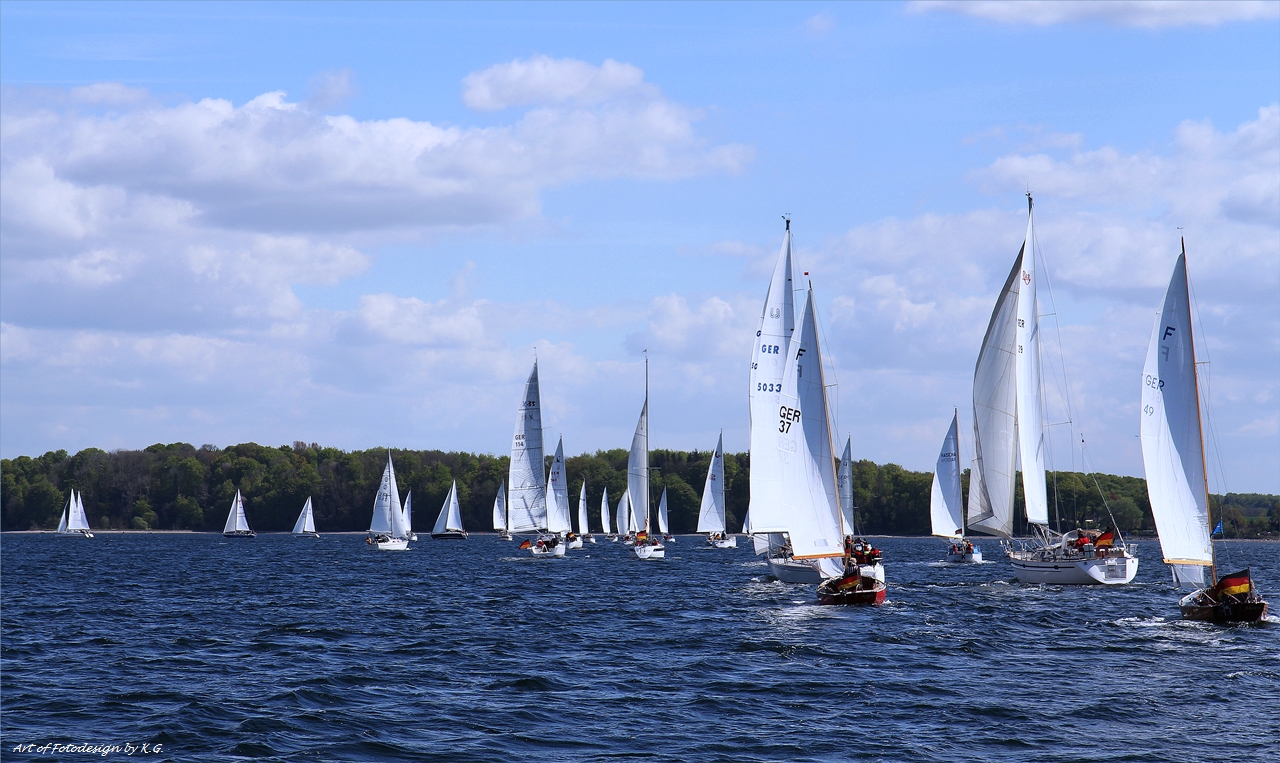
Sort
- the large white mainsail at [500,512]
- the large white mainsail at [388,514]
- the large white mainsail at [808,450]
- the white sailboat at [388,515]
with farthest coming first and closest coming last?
the large white mainsail at [500,512]
the large white mainsail at [388,514]
the white sailboat at [388,515]
the large white mainsail at [808,450]

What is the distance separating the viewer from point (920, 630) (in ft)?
116

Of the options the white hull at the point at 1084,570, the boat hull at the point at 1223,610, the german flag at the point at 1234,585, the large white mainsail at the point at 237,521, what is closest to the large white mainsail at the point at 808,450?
the boat hull at the point at 1223,610

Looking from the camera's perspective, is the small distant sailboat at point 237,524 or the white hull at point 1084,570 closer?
the white hull at point 1084,570

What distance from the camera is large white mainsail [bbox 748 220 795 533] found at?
41.5 m

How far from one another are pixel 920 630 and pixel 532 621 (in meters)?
12.2

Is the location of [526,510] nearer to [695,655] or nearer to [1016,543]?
[1016,543]

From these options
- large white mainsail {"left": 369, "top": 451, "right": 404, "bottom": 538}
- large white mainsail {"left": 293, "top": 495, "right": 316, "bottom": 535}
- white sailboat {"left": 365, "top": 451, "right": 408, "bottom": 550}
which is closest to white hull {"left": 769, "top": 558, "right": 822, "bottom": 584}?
white sailboat {"left": 365, "top": 451, "right": 408, "bottom": 550}

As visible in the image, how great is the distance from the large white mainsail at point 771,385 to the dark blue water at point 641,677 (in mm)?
3677

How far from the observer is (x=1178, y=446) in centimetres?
3741

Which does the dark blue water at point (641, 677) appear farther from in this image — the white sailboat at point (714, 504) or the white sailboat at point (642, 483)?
the white sailboat at point (714, 504)

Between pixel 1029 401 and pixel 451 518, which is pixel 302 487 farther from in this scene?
pixel 1029 401

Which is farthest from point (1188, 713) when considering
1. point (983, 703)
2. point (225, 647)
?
point (225, 647)

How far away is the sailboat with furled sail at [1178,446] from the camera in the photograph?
1443 inches

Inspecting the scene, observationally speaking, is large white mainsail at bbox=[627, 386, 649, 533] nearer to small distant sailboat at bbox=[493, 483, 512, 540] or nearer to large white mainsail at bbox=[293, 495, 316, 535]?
small distant sailboat at bbox=[493, 483, 512, 540]
